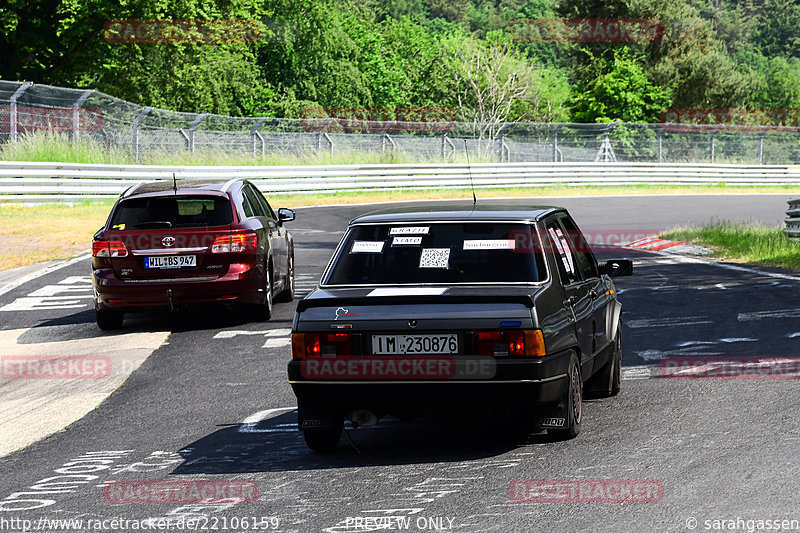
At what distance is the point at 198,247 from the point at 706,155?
40148 millimetres

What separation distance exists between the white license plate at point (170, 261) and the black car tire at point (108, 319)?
0.73m

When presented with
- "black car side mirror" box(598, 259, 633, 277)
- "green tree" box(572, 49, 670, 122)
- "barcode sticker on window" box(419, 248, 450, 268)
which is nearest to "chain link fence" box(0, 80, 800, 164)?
"green tree" box(572, 49, 670, 122)

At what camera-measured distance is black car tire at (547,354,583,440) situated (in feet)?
22.1

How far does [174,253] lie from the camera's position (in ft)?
40.2

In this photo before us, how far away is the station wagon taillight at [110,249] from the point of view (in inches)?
482

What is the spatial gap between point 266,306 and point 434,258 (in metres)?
6.14

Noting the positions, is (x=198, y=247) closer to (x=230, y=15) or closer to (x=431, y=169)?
(x=431, y=169)

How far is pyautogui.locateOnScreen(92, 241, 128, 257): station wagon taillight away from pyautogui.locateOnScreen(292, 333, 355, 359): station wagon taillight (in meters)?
6.09

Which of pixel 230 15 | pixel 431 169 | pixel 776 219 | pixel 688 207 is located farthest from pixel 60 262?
pixel 230 15

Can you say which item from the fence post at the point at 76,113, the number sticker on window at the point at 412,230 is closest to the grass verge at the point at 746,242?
the number sticker on window at the point at 412,230

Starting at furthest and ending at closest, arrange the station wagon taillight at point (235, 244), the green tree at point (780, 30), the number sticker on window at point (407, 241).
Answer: the green tree at point (780, 30) < the station wagon taillight at point (235, 244) < the number sticker on window at point (407, 241)

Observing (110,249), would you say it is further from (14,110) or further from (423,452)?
(14,110)

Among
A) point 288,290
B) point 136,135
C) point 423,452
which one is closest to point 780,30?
point 136,135

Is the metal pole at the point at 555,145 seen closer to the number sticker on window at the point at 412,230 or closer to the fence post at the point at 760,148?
the fence post at the point at 760,148
